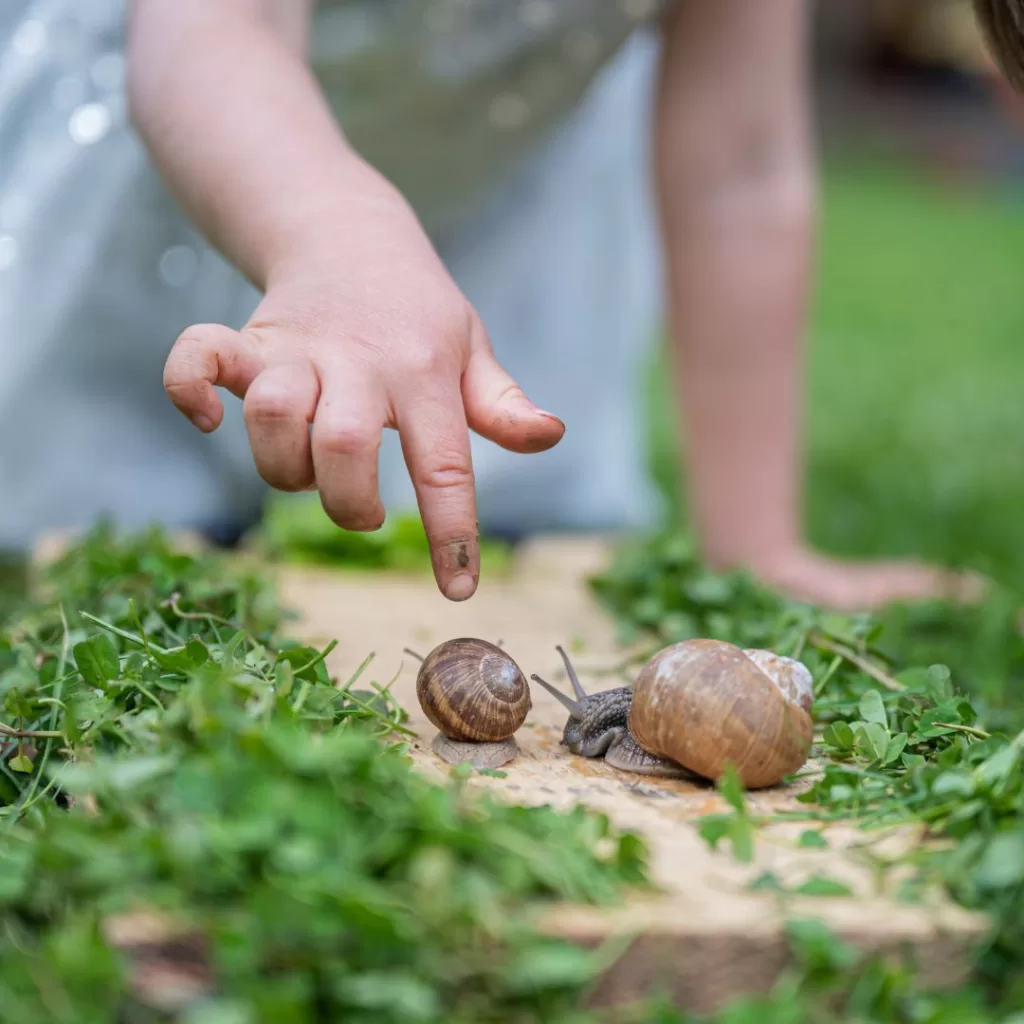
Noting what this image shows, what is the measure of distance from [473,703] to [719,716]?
0.21m

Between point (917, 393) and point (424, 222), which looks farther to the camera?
point (917, 393)

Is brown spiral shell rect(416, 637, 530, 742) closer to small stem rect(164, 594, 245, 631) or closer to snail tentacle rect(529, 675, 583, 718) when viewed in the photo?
snail tentacle rect(529, 675, 583, 718)

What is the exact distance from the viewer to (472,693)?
1.08 m

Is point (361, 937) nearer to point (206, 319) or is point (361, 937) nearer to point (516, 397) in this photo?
point (516, 397)

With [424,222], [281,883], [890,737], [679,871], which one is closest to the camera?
[281,883]

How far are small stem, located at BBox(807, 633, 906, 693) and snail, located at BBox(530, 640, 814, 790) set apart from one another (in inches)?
9.0

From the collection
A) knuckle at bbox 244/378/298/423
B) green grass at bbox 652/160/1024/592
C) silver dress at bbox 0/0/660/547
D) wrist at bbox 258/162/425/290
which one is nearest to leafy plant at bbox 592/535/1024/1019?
knuckle at bbox 244/378/298/423

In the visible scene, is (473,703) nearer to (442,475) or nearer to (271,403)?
(442,475)

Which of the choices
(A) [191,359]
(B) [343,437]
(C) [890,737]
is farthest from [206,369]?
(C) [890,737]

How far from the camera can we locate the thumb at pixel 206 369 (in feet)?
3.36

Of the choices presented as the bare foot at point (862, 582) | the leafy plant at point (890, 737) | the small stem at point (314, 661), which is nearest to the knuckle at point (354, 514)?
the small stem at point (314, 661)

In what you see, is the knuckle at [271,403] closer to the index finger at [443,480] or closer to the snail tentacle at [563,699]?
the index finger at [443,480]

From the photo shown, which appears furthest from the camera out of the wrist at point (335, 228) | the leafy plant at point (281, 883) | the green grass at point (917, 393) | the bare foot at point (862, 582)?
the green grass at point (917, 393)

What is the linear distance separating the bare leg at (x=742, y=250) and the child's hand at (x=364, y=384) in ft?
4.56
